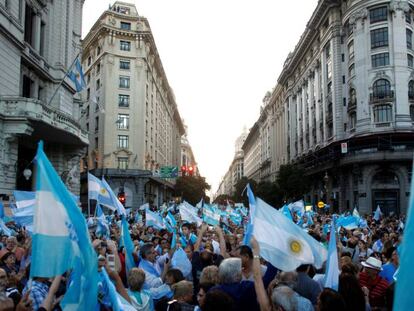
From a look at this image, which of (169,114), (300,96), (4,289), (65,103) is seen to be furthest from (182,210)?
(169,114)

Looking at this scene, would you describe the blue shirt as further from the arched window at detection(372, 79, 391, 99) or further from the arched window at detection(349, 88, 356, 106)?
the arched window at detection(349, 88, 356, 106)

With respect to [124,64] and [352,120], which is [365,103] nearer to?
[352,120]

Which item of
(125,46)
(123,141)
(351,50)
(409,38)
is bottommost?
(123,141)

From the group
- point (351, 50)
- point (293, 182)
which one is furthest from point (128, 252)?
point (293, 182)

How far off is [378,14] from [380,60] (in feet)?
18.0

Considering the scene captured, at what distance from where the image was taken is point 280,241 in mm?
5480

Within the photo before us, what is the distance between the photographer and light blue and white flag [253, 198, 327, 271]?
5.36 metres

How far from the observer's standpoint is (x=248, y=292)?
4.80 meters

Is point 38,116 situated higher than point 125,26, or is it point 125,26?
point 125,26

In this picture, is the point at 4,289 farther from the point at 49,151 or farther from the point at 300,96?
the point at 300,96

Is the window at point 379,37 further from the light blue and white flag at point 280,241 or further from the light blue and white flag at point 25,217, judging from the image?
the light blue and white flag at point 280,241

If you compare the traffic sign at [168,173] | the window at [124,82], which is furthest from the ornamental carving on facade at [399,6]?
the window at [124,82]

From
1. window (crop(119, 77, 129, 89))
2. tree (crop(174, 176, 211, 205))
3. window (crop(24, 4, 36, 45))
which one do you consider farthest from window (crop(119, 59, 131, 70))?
window (crop(24, 4, 36, 45))

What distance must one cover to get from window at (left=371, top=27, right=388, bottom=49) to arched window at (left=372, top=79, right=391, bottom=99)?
4.29 m
